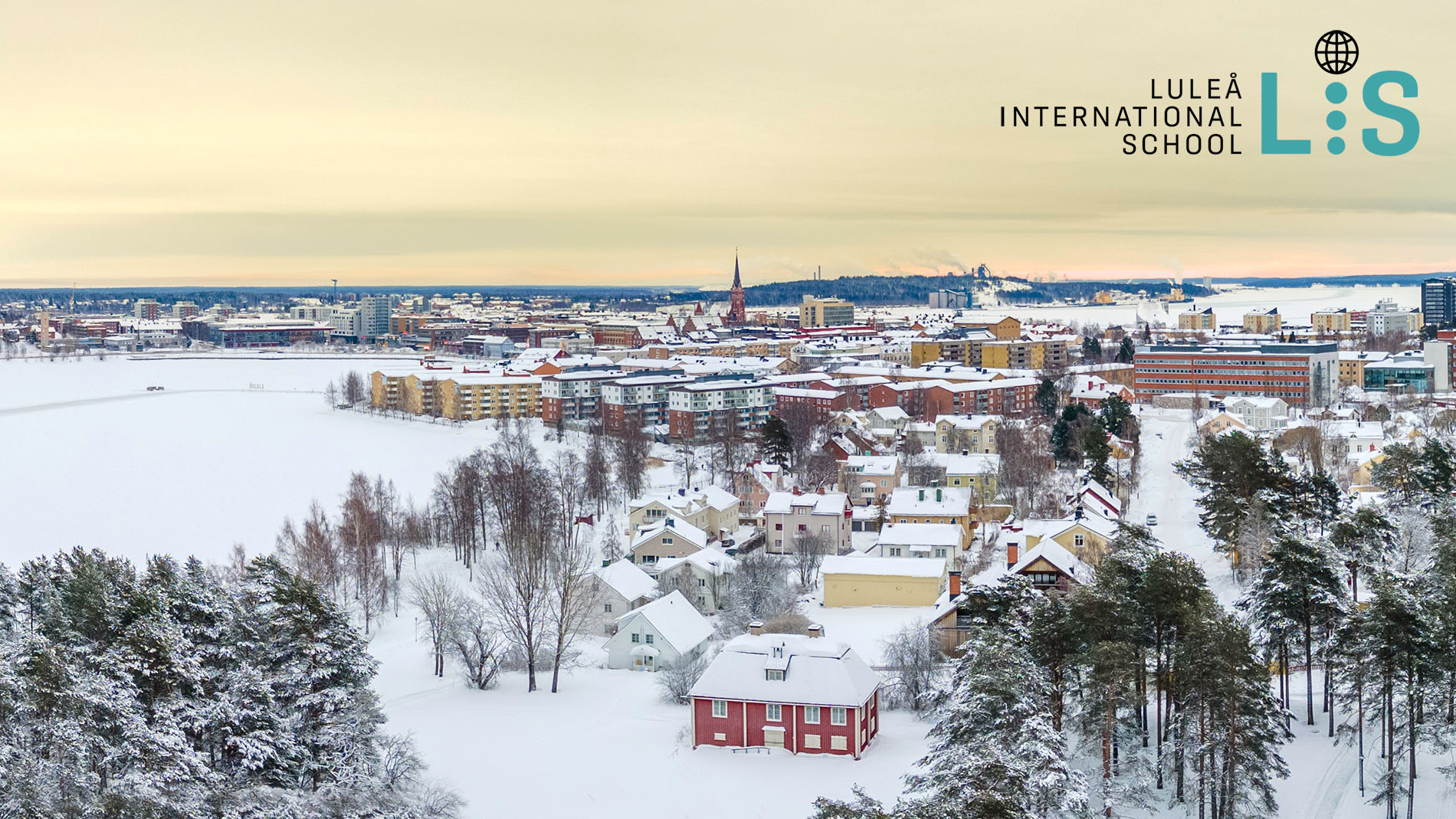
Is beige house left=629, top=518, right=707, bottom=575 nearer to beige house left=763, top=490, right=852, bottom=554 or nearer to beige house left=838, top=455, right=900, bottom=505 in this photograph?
beige house left=763, top=490, right=852, bottom=554

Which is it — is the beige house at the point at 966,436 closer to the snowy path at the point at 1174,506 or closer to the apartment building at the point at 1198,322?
the snowy path at the point at 1174,506

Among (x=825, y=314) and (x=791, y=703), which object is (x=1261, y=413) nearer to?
(x=791, y=703)

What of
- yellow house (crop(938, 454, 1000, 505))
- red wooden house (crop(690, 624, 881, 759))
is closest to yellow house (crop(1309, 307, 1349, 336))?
yellow house (crop(938, 454, 1000, 505))

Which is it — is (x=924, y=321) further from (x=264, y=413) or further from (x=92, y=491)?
(x=92, y=491)

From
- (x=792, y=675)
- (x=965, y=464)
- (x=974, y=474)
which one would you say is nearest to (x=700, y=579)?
(x=792, y=675)

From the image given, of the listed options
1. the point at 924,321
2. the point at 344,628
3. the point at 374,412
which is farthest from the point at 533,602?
the point at 924,321
